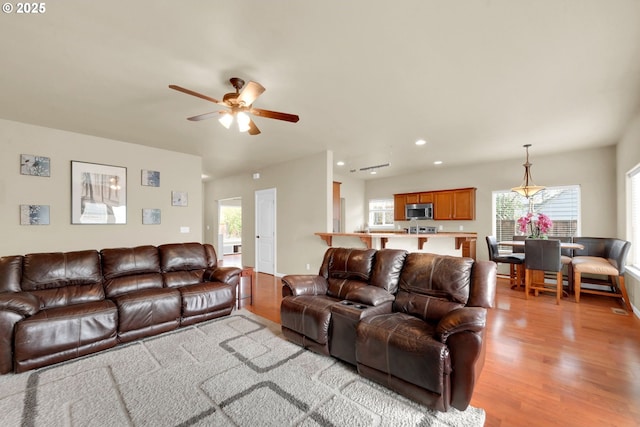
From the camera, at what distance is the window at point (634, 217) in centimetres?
383

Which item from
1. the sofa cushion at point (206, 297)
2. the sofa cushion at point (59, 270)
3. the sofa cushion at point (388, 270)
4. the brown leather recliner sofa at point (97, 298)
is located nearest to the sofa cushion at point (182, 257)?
the brown leather recliner sofa at point (97, 298)

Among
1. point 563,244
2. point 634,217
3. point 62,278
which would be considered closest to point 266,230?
point 62,278

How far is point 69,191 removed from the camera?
4.10m

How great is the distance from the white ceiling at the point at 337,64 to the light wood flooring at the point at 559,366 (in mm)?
2667

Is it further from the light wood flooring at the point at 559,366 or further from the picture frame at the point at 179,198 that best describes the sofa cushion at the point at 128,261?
the picture frame at the point at 179,198

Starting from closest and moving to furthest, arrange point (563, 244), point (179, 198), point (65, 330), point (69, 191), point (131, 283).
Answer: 1. point (65, 330)
2. point (131, 283)
3. point (69, 191)
4. point (563, 244)
5. point (179, 198)

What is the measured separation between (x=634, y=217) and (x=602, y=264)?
0.80m

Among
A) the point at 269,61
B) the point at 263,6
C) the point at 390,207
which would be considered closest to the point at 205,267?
the point at 269,61

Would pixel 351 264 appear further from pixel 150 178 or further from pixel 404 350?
pixel 150 178

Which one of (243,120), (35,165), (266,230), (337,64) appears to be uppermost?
(337,64)

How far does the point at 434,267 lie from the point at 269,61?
237cm

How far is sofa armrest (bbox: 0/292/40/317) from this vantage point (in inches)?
91.3

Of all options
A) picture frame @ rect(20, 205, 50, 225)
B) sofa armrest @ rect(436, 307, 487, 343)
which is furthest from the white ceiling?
sofa armrest @ rect(436, 307, 487, 343)

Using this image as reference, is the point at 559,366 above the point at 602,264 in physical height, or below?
below
